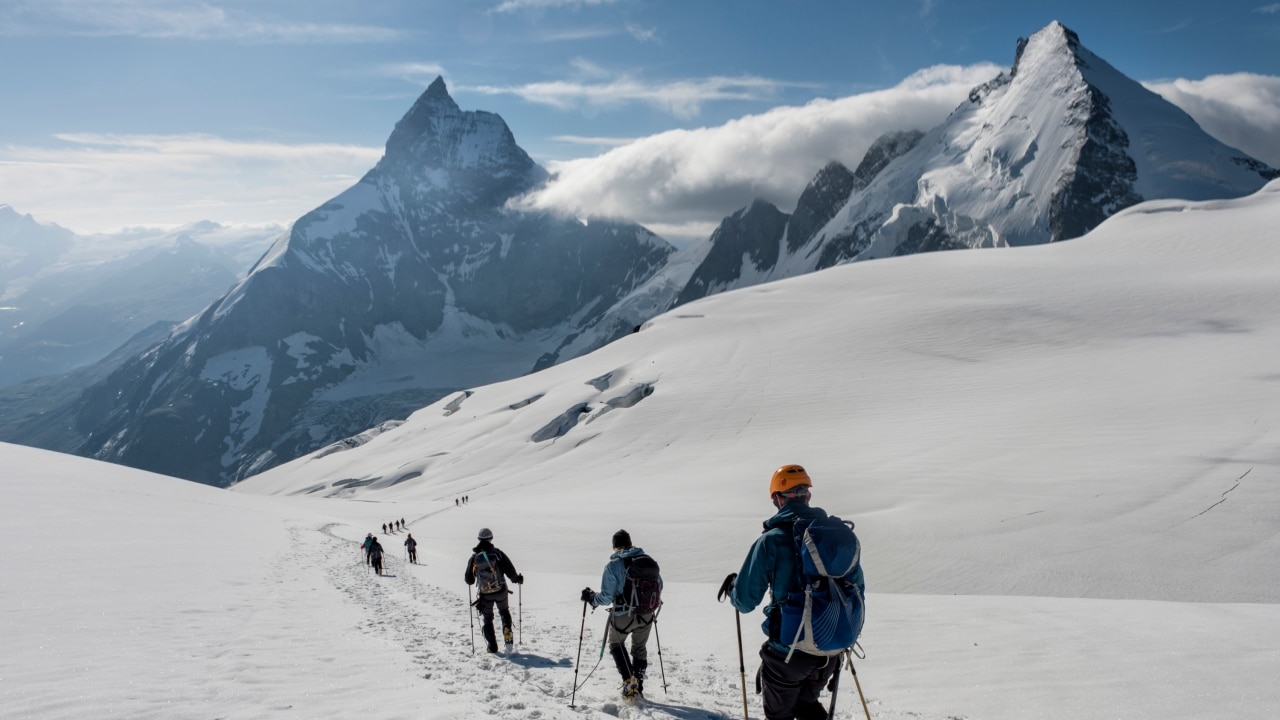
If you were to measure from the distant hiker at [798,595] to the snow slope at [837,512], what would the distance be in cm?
252

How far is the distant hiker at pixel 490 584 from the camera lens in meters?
11.0

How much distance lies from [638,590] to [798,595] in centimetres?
336

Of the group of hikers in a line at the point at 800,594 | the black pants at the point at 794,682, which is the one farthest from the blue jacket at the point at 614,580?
the black pants at the point at 794,682

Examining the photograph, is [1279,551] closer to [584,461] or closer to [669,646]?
[669,646]

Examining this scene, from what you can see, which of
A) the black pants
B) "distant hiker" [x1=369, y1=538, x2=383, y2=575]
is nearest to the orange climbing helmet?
the black pants

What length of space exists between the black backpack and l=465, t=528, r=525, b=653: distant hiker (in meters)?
2.85

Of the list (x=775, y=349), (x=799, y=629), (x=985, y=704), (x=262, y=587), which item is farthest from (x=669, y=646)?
(x=775, y=349)

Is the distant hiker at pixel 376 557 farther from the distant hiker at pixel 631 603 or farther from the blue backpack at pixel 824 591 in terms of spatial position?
the blue backpack at pixel 824 591

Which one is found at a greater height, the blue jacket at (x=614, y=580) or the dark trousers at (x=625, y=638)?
the blue jacket at (x=614, y=580)

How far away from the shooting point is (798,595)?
5.68m

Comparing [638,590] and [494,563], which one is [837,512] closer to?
[494,563]

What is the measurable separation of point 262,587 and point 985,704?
12762mm

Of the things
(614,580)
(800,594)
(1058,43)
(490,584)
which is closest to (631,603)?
(614,580)

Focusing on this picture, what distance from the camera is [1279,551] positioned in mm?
16375
